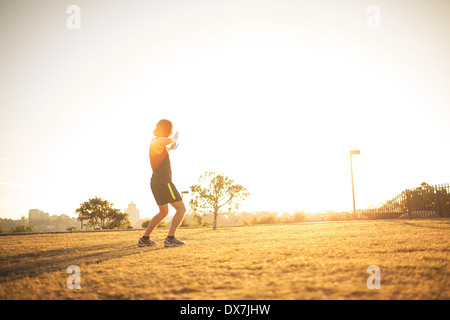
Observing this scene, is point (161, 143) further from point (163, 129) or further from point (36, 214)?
point (36, 214)

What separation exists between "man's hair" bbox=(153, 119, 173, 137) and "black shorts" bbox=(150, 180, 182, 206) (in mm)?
997

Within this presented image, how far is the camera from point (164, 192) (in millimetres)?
5211

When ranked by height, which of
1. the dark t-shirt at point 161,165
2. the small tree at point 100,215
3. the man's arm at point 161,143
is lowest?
the small tree at point 100,215

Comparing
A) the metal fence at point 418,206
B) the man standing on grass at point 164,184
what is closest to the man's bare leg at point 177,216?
the man standing on grass at point 164,184

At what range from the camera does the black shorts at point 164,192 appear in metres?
5.19

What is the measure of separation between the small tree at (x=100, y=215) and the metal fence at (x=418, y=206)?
95.0ft

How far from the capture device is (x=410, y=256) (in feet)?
9.50

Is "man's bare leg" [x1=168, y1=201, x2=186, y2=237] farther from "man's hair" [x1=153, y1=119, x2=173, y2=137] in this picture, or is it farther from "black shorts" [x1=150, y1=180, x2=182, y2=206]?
"man's hair" [x1=153, y1=119, x2=173, y2=137]

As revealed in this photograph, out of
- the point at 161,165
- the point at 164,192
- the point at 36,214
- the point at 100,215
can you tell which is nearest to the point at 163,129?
the point at 161,165

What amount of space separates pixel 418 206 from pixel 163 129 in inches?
785

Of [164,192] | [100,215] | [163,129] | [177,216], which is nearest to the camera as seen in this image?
[164,192]

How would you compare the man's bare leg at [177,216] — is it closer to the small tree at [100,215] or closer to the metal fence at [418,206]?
the metal fence at [418,206]
